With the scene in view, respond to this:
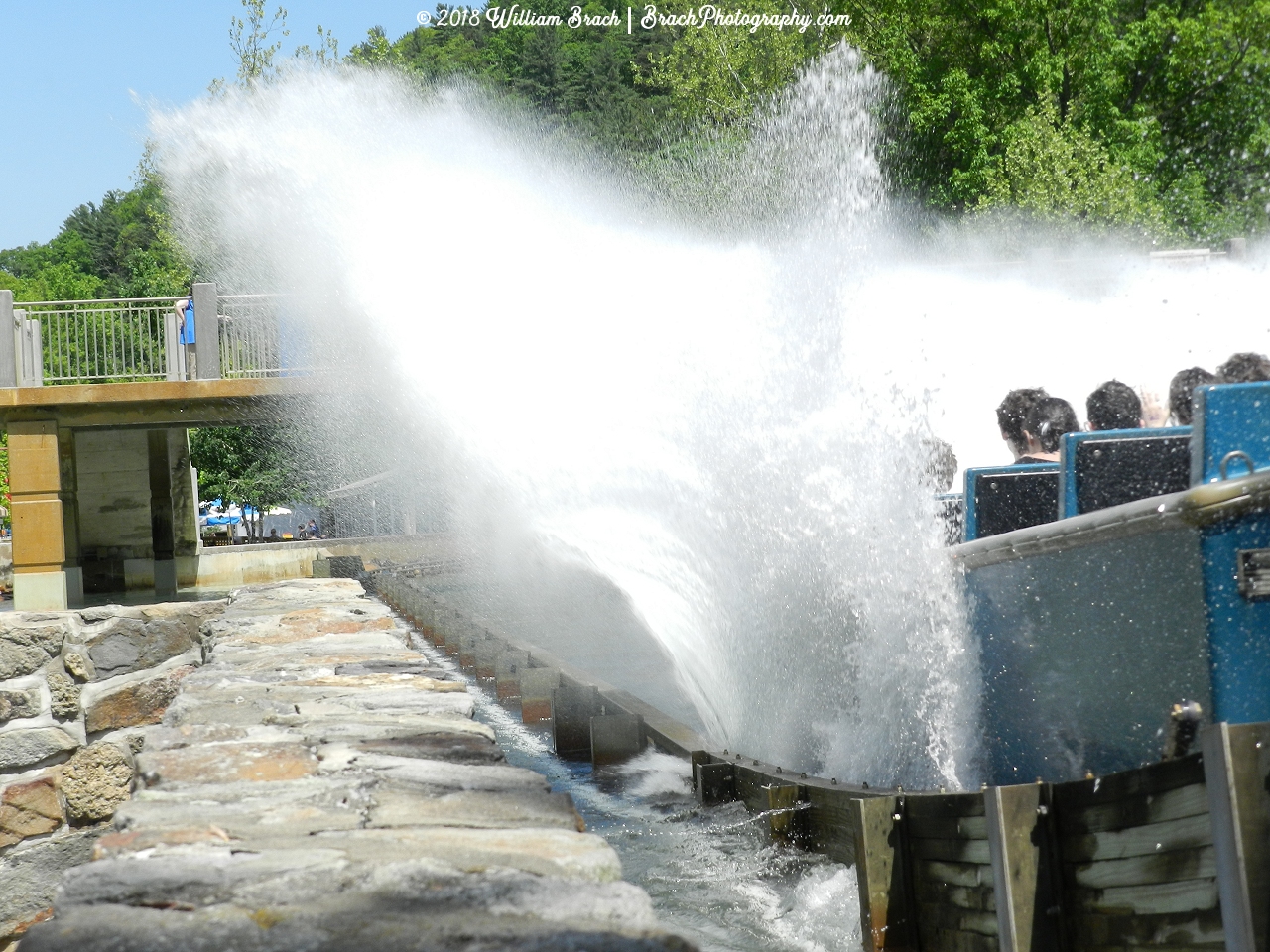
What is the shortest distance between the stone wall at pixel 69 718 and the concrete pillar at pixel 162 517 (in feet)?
31.4

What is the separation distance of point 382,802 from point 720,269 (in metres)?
9.70

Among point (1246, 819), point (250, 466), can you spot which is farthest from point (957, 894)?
point (250, 466)

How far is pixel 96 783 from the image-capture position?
21.2 ft

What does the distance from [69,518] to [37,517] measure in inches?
49.1

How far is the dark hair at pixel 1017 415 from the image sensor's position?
6.26m

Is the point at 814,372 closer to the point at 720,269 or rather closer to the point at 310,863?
the point at 720,269

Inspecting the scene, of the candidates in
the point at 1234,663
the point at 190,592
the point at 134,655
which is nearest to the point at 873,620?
the point at 1234,663

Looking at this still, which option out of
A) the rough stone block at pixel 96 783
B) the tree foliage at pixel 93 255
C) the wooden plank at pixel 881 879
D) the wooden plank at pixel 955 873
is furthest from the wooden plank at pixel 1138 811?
the tree foliage at pixel 93 255

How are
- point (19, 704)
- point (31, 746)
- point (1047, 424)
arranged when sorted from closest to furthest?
point (1047, 424) < point (31, 746) < point (19, 704)

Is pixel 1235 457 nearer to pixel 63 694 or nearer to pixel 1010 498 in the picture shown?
pixel 1010 498

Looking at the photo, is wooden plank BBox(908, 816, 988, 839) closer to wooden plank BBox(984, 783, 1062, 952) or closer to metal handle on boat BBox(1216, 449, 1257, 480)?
wooden plank BBox(984, 783, 1062, 952)

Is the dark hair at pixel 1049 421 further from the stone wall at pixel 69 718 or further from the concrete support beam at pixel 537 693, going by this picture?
the stone wall at pixel 69 718

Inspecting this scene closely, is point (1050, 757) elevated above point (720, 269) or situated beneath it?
situated beneath

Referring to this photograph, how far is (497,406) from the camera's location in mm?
9992
